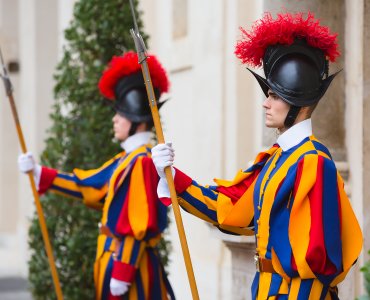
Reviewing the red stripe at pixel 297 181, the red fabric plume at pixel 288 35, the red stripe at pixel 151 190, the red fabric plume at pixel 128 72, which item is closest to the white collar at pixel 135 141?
the red stripe at pixel 151 190

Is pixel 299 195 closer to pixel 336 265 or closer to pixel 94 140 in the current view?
pixel 336 265

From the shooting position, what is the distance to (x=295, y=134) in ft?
14.0

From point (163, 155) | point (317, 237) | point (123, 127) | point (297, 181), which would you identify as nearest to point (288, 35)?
point (297, 181)

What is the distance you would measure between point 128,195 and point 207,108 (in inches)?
102

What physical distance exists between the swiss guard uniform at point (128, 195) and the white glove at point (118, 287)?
0.02m

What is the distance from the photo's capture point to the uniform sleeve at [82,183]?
6477 millimetres

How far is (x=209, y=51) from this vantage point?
8.46 m

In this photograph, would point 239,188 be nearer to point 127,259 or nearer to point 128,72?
point 127,259

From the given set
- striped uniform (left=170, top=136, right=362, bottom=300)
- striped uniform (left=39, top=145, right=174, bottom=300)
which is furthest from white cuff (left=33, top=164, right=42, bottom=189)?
striped uniform (left=170, top=136, right=362, bottom=300)

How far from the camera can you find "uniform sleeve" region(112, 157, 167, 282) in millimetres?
5973

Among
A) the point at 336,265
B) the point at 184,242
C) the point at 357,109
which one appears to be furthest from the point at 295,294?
the point at 357,109

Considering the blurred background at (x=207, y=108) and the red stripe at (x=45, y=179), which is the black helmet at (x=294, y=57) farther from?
the red stripe at (x=45, y=179)

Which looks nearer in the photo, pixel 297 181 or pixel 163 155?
pixel 297 181

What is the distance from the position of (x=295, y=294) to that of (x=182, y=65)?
5.21 m
